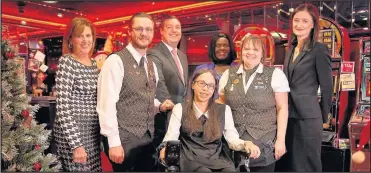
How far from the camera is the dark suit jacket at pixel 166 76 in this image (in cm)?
327

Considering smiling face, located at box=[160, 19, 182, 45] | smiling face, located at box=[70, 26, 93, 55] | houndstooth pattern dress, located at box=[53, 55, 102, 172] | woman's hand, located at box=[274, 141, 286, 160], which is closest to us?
houndstooth pattern dress, located at box=[53, 55, 102, 172]

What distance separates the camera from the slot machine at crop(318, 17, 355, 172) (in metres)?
3.98

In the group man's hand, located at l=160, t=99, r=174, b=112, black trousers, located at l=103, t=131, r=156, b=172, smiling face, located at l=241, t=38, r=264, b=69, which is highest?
smiling face, located at l=241, t=38, r=264, b=69

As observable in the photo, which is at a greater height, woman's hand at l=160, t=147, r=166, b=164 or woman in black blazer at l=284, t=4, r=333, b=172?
→ woman in black blazer at l=284, t=4, r=333, b=172

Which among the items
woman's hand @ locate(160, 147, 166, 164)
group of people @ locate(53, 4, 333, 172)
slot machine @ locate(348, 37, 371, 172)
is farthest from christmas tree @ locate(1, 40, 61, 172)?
slot machine @ locate(348, 37, 371, 172)

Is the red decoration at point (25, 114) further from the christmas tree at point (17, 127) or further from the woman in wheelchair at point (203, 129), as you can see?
the woman in wheelchair at point (203, 129)

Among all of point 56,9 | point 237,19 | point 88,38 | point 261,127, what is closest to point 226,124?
point 261,127

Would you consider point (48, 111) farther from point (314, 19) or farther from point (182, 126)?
point (314, 19)

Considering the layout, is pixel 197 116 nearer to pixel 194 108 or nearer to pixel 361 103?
pixel 194 108

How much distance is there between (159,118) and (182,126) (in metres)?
0.36

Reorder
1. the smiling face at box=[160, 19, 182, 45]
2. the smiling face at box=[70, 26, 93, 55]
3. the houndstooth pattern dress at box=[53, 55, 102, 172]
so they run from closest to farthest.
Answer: the houndstooth pattern dress at box=[53, 55, 102, 172] < the smiling face at box=[70, 26, 93, 55] < the smiling face at box=[160, 19, 182, 45]

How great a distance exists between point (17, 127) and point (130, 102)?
3.22ft

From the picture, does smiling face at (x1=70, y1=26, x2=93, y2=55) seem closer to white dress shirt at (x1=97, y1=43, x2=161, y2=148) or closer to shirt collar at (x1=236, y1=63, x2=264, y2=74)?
white dress shirt at (x1=97, y1=43, x2=161, y2=148)

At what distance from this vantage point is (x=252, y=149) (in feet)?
9.00
